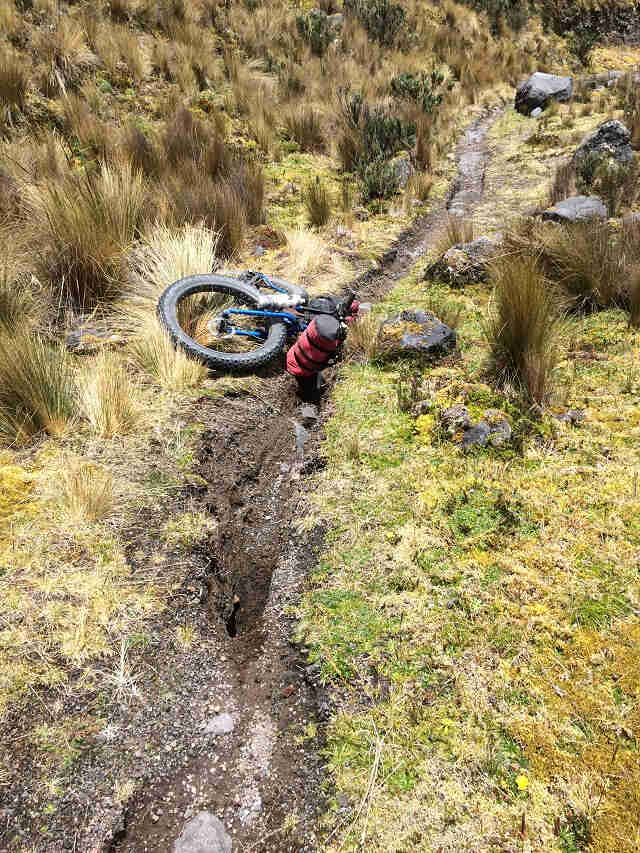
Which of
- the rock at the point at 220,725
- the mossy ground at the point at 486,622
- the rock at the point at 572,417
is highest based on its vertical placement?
the rock at the point at 572,417

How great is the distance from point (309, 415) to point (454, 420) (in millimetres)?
1203

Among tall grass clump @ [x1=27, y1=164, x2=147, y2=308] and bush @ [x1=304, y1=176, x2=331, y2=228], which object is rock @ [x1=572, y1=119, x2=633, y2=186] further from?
tall grass clump @ [x1=27, y1=164, x2=147, y2=308]

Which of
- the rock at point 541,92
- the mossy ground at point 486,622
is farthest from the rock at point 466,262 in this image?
the rock at point 541,92

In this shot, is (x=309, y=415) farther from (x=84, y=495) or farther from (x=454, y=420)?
(x=84, y=495)

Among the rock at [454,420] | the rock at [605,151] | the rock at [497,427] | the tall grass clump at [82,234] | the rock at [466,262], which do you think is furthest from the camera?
the rock at [605,151]

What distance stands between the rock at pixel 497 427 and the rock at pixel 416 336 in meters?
0.93

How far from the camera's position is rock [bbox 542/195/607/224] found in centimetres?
491

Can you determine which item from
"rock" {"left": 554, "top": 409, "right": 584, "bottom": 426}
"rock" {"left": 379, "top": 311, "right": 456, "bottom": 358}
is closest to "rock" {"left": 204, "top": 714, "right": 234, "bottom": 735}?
"rock" {"left": 554, "top": 409, "right": 584, "bottom": 426}

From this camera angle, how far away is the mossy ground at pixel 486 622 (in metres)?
1.64

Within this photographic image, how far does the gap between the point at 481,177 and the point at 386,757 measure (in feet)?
28.6

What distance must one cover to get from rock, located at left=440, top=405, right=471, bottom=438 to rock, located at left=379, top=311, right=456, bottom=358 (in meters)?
0.81

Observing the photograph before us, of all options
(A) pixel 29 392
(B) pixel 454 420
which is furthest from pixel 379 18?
(A) pixel 29 392

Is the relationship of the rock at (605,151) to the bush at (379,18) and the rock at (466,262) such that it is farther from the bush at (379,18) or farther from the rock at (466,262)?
the bush at (379,18)

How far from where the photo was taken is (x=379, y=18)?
40.2 feet
